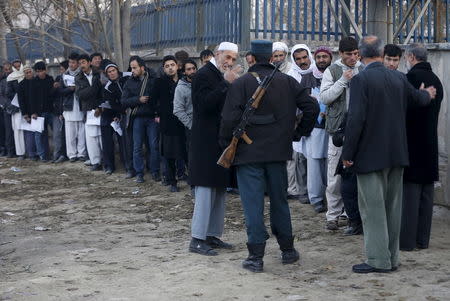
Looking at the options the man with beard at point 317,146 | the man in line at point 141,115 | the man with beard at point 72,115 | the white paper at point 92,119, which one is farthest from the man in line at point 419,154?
the man with beard at point 72,115

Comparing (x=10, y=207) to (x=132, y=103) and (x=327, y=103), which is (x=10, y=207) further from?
(x=327, y=103)

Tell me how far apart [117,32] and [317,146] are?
7.71 meters

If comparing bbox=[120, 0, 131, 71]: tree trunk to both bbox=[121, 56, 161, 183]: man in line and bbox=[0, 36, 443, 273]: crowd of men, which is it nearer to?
bbox=[121, 56, 161, 183]: man in line

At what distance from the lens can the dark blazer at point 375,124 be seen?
24.1 feet

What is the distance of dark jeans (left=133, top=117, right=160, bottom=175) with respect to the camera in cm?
1387

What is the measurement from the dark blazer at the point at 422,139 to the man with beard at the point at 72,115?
9061 mm

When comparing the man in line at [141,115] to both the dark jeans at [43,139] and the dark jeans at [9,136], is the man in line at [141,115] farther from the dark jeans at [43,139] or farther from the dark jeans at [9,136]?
the dark jeans at [9,136]

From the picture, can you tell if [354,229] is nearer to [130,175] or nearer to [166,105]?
[166,105]

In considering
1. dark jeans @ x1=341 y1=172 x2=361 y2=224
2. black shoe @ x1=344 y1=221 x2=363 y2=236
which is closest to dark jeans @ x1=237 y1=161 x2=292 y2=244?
dark jeans @ x1=341 y1=172 x2=361 y2=224

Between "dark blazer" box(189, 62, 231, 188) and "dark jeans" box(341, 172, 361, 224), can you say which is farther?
"dark jeans" box(341, 172, 361, 224)

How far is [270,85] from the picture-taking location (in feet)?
25.0

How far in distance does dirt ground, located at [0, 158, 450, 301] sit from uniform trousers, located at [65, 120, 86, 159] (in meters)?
3.90

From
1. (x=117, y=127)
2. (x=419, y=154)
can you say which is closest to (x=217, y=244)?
(x=419, y=154)

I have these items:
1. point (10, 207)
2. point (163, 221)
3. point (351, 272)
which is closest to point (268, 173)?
point (351, 272)
